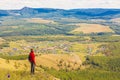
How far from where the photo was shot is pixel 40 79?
128 meters

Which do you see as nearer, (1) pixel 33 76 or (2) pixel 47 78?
(1) pixel 33 76

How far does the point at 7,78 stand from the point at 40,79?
50.5ft

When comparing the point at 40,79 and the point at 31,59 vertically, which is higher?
the point at 31,59

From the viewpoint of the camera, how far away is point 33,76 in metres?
123

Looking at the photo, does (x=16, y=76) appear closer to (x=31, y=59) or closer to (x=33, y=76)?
(x=33, y=76)

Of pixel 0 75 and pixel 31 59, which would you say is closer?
pixel 31 59

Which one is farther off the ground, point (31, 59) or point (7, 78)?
point (31, 59)

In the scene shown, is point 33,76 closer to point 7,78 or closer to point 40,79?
point 40,79

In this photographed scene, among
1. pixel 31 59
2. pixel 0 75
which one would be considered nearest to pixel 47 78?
pixel 0 75

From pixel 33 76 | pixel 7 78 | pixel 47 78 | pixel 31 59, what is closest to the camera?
pixel 31 59

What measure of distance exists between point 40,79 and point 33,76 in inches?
240

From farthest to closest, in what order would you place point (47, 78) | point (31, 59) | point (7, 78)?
1. point (47, 78)
2. point (7, 78)
3. point (31, 59)

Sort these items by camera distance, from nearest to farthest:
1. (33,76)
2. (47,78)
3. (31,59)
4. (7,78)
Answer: (31,59), (33,76), (7,78), (47,78)

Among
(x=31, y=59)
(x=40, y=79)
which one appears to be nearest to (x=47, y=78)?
(x=40, y=79)
